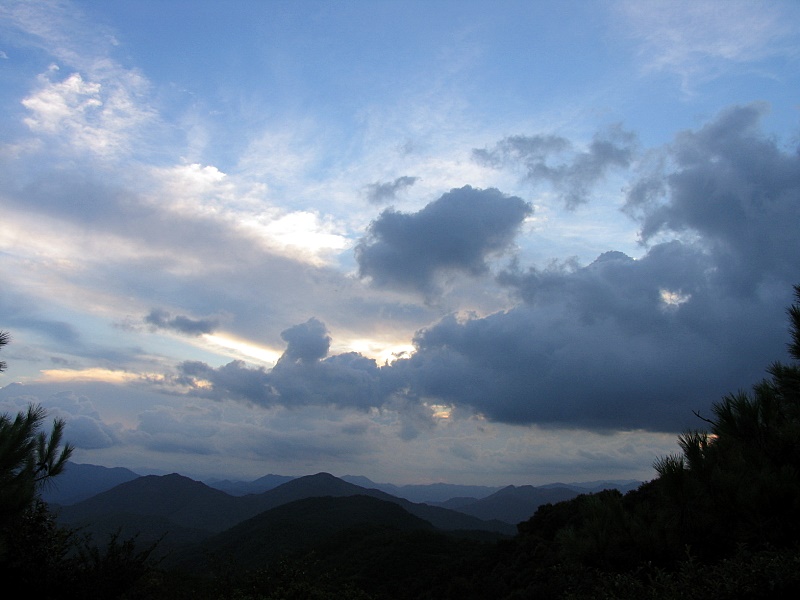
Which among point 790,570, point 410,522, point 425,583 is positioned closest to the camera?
point 790,570

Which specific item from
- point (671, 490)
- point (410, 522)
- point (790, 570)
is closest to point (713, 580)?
point (790, 570)

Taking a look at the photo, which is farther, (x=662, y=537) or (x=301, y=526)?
(x=301, y=526)

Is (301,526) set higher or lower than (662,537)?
lower

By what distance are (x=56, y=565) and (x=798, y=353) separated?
1715cm

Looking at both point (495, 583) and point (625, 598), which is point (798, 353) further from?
point (495, 583)

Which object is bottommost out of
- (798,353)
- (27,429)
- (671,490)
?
(671,490)

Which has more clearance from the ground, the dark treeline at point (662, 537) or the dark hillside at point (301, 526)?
the dark treeline at point (662, 537)

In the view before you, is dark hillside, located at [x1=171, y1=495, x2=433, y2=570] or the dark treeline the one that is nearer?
the dark treeline

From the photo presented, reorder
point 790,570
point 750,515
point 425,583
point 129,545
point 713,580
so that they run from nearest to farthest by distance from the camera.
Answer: point 790,570, point 713,580, point 750,515, point 129,545, point 425,583

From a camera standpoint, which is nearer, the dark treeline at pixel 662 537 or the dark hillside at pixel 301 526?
the dark treeline at pixel 662 537

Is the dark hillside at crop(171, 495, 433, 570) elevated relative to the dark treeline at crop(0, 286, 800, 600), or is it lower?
lower

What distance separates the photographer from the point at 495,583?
3497cm

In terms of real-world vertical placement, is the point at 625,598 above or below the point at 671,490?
below

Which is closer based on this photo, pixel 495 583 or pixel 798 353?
pixel 798 353
